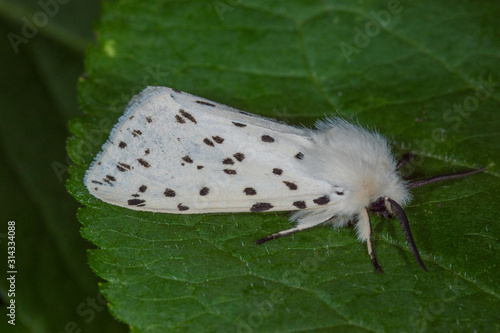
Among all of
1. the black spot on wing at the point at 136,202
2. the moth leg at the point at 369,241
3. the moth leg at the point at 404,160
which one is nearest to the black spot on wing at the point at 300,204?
the moth leg at the point at 369,241

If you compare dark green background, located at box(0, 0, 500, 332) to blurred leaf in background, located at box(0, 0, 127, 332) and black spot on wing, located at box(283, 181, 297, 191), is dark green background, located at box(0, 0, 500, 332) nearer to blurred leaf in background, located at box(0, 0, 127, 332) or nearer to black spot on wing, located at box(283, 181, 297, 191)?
blurred leaf in background, located at box(0, 0, 127, 332)

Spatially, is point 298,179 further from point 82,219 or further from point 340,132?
point 82,219

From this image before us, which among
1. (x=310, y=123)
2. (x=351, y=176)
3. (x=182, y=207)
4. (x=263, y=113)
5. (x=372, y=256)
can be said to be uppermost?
(x=263, y=113)

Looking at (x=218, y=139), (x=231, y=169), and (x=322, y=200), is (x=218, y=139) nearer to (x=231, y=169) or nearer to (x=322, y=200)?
(x=231, y=169)

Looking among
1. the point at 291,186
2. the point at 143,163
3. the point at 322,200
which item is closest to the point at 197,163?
the point at 143,163

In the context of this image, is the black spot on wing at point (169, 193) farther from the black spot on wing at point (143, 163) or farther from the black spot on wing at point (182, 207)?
the black spot on wing at point (143, 163)

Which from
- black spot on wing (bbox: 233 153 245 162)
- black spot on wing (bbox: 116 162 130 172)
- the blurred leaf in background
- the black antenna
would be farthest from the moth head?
the blurred leaf in background

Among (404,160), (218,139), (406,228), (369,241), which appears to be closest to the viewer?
(406,228)
